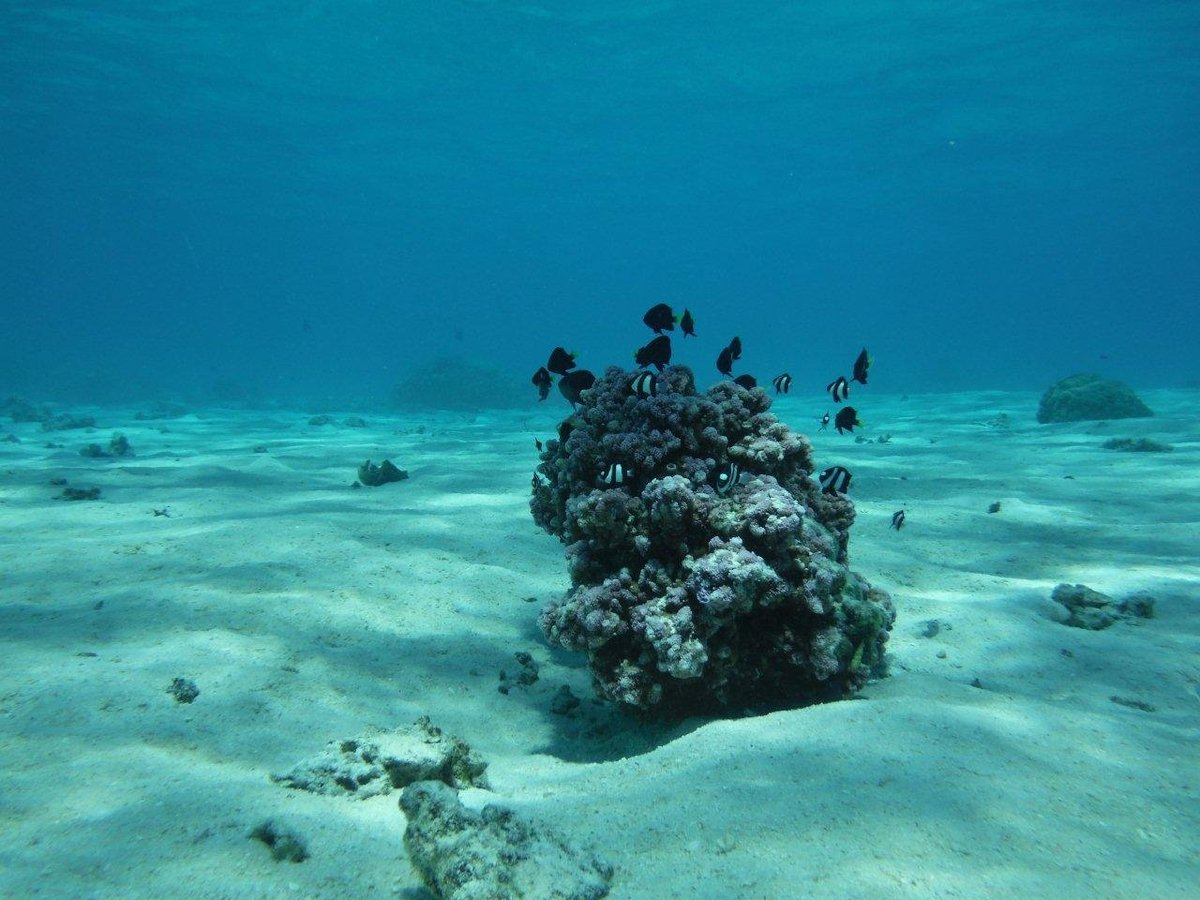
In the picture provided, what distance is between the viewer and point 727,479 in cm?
430

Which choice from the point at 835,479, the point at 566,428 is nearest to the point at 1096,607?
the point at 835,479

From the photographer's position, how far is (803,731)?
337 cm

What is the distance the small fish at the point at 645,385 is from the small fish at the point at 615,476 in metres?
0.77

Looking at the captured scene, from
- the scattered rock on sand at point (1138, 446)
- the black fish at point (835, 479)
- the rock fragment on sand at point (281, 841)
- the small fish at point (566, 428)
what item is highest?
the small fish at point (566, 428)

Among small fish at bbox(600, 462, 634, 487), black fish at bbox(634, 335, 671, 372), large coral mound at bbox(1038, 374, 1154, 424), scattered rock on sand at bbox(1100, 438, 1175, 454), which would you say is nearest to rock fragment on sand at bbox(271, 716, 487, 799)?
small fish at bbox(600, 462, 634, 487)

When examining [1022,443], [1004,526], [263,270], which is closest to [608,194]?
[1022,443]

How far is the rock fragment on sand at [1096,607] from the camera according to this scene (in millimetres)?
5285

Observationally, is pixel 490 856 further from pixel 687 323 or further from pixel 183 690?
pixel 687 323

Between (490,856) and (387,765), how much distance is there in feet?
3.73

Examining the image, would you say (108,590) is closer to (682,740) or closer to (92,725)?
(92,725)

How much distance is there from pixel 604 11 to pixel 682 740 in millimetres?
41447

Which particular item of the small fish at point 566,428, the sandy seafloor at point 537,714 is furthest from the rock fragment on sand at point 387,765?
the small fish at point 566,428

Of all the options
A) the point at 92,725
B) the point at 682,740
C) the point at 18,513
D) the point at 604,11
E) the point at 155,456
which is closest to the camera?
the point at 92,725

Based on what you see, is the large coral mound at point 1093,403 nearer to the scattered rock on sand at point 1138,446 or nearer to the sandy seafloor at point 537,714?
the scattered rock on sand at point 1138,446
